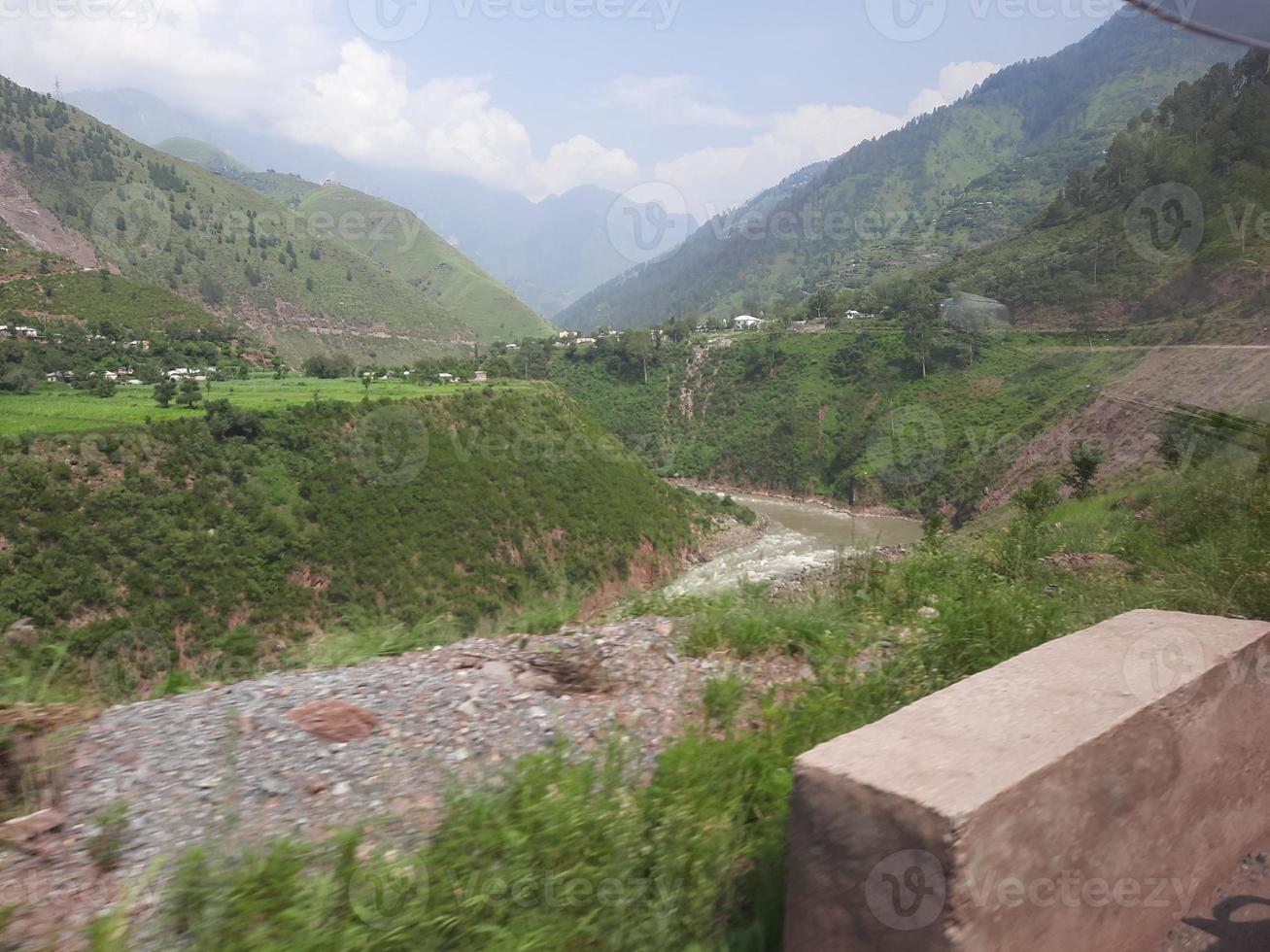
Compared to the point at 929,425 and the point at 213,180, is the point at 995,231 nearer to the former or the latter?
the point at 929,425

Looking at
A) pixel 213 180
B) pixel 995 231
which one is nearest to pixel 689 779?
pixel 995 231

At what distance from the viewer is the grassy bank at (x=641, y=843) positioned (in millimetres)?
1948

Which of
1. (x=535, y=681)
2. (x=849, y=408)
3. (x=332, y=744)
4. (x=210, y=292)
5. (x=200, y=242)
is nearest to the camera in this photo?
(x=332, y=744)

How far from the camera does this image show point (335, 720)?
9.77 ft

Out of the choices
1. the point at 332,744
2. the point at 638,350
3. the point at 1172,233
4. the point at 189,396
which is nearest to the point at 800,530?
the point at 638,350

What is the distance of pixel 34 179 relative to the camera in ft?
257

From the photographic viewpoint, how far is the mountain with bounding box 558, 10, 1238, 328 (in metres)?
115

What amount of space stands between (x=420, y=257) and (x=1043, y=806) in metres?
177

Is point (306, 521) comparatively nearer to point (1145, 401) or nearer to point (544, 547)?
point (544, 547)

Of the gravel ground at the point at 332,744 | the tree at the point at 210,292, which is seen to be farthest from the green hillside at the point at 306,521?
the tree at the point at 210,292

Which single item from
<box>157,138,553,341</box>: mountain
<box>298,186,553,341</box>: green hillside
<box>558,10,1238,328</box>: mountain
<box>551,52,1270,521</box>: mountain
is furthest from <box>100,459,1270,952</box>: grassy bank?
<box>298,186,553,341</box>: green hillside

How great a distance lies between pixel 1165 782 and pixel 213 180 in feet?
424

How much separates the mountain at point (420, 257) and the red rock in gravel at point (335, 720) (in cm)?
12987

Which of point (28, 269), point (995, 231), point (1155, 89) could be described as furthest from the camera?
point (1155, 89)
